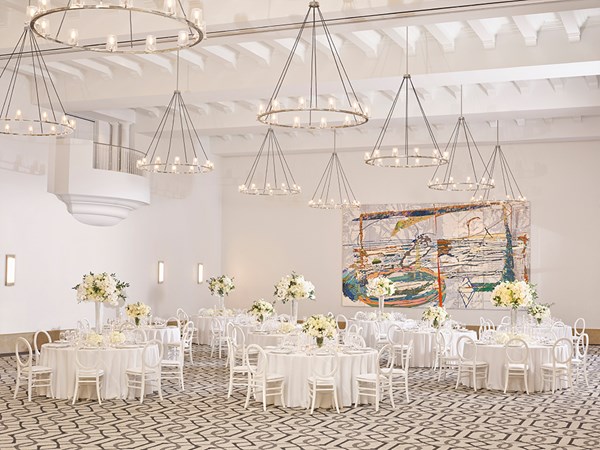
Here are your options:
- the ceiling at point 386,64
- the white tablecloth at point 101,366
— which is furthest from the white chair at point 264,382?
the ceiling at point 386,64

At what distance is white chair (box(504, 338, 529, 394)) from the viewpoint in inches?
452

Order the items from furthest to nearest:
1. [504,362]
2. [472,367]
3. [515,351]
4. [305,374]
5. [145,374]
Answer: [472,367]
[515,351]
[504,362]
[145,374]
[305,374]

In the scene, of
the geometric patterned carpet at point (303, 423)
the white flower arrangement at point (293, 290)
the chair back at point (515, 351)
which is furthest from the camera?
the white flower arrangement at point (293, 290)

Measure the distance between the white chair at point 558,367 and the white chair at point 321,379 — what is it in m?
3.48

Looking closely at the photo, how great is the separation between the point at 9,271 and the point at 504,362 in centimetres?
969

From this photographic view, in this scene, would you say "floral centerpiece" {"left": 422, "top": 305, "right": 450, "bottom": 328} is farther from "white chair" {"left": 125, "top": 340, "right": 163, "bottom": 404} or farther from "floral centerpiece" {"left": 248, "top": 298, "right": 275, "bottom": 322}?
"white chair" {"left": 125, "top": 340, "right": 163, "bottom": 404}

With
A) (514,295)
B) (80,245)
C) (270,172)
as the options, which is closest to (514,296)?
(514,295)

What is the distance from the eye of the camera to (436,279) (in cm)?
2078

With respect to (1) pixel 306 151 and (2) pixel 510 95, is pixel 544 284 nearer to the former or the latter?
(2) pixel 510 95

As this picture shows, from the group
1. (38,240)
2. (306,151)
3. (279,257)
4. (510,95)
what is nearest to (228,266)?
(279,257)

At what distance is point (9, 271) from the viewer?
15.6 m

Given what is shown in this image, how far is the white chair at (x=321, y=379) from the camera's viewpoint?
988 cm

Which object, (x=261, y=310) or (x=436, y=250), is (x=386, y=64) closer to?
(x=261, y=310)

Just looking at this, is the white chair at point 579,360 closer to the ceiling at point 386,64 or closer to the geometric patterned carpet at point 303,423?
the geometric patterned carpet at point 303,423
